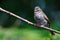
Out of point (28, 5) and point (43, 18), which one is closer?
point (43, 18)

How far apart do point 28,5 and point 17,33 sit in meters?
1.56

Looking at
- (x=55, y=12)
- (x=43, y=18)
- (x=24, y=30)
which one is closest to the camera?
(x=43, y=18)

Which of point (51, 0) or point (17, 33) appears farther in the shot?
point (51, 0)

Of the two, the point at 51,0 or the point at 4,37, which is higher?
the point at 51,0

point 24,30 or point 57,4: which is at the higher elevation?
point 57,4

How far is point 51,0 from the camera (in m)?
4.96

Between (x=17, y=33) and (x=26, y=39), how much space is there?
0.12 metres

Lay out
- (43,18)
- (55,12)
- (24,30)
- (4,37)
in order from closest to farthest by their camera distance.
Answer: (43,18)
(4,37)
(24,30)
(55,12)

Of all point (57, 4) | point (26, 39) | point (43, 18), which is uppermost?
point (57, 4)

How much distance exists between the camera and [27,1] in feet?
15.9

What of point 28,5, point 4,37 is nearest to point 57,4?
point 28,5

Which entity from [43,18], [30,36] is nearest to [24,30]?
A: [30,36]

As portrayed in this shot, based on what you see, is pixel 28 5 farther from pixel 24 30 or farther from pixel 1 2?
pixel 24 30

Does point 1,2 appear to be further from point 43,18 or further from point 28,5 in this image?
point 43,18
